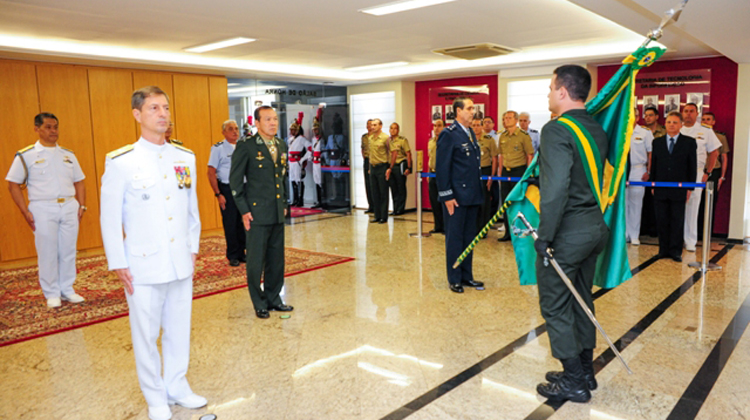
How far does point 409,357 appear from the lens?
3.68m

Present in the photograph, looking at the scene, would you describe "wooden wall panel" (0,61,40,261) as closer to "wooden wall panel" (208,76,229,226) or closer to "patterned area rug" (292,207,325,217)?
"wooden wall panel" (208,76,229,226)

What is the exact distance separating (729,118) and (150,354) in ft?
27.5

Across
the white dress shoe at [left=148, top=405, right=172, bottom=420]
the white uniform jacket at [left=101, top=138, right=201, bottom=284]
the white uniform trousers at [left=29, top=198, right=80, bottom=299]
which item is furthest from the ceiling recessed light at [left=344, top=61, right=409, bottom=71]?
the white dress shoe at [left=148, top=405, right=172, bottom=420]

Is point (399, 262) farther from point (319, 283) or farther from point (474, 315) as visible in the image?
point (474, 315)

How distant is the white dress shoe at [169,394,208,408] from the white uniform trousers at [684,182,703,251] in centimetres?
633

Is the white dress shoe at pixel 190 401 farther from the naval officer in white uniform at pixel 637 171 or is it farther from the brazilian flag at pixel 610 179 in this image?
the naval officer in white uniform at pixel 637 171

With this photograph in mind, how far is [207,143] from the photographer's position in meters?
9.10

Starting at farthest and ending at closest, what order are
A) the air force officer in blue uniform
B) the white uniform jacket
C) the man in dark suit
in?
the man in dark suit → the air force officer in blue uniform → the white uniform jacket

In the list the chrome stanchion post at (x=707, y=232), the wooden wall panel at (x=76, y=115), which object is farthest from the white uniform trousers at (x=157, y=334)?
the wooden wall panel at (x=76, y=115)

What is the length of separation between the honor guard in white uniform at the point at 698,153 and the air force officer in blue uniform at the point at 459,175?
3569mm

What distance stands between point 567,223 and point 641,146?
5.37 metres

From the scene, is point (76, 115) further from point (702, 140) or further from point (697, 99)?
point (697, 99)

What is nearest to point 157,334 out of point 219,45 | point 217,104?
point 219,45

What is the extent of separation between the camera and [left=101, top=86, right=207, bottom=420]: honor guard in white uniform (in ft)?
8.75
